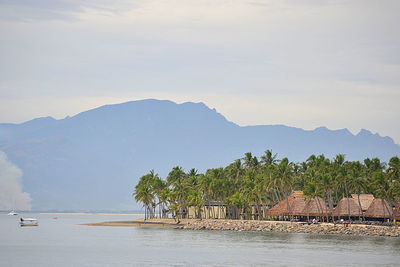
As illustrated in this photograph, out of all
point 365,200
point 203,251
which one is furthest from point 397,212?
point 203,251

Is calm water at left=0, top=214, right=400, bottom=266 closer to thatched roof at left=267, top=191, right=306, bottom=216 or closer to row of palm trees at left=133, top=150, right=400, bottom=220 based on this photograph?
row of palm trees at left=133, top=150, right=400, bottom=220

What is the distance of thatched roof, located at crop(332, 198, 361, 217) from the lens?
429 feet

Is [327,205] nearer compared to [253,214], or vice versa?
[327,205]

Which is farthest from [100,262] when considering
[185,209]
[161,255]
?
[185,209]

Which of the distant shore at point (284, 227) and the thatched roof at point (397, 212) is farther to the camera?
the thatched roof at point (397, 212)

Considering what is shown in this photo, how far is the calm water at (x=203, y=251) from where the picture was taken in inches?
2943

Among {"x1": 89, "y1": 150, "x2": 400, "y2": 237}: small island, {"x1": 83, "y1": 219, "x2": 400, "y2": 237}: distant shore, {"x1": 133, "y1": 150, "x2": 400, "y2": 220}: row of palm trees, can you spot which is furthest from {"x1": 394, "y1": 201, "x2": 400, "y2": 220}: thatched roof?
{"x1": 83, "y1": 219, "x2": 400, "y2": 237}: distant shore

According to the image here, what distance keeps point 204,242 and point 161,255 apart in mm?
20534

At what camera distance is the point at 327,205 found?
450ft

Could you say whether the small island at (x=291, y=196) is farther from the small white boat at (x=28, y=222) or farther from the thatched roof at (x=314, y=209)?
the small white boat at (x=28, y=222)

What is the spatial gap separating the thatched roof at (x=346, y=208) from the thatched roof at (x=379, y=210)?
1.90m

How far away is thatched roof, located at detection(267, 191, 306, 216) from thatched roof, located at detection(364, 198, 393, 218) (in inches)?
461

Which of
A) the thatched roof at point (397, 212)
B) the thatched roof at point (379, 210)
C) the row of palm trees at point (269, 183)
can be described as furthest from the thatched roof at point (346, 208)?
the thatched roof at point (397, 212)

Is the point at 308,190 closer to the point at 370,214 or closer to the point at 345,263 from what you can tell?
the point at 370,214
